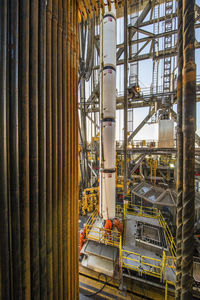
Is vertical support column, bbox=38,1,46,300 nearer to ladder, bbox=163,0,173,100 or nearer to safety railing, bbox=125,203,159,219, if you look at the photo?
safety railing, bbox=125,203,159,219

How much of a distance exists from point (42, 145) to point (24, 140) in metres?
0.26

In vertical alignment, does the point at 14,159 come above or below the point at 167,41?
below

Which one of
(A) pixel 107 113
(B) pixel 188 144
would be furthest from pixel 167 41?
(B) pixel 188 144

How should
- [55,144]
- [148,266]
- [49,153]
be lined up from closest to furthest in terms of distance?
1. [49,153]
2. [55,144]
3. [148,266]

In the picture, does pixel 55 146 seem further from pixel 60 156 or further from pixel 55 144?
pixel 60 156

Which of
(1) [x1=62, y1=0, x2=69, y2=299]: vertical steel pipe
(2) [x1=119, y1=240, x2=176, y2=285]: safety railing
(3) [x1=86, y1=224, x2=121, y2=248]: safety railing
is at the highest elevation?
(1) [x1=62, y1=0, x2=69, y2=299]: vertical steel pipe

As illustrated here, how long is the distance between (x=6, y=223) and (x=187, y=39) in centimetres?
254

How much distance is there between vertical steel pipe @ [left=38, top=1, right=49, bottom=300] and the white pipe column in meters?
4.63

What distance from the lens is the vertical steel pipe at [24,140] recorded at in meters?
1.42

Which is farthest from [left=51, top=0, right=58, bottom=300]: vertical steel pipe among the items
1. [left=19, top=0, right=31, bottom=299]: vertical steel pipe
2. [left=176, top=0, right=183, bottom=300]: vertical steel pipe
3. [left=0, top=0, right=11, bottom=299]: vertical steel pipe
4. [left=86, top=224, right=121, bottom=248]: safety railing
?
[left=86, top=224, right=121, bottom=248]: safety railing

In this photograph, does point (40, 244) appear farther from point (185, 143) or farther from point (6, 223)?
point (185, 143)

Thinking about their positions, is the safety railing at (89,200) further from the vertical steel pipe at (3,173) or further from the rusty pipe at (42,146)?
the vertical steel pipe at (3,173)

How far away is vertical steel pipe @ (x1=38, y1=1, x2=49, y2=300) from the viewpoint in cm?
162

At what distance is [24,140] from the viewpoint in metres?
1.45
